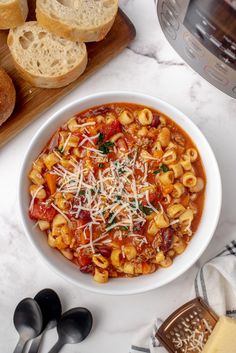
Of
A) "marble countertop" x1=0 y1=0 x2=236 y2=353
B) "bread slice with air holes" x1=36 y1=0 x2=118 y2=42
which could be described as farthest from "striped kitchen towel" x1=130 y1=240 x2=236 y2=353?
"bread slice with air holes" x1=36 y1=0 x2=118 y2=42

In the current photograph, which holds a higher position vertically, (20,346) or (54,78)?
(54,78)

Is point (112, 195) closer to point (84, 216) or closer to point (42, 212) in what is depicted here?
point (84, 216)

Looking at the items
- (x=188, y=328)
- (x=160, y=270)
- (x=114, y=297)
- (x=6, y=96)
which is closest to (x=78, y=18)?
(x=6, y=96)

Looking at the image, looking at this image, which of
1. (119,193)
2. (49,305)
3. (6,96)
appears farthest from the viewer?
(49,305)

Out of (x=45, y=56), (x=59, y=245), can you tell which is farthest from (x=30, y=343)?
(x=45, y=56)

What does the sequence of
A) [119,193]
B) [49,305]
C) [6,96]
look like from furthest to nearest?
[49,305] → [6,96] → [119,193]

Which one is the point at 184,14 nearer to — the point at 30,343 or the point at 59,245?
the point at 59,245
